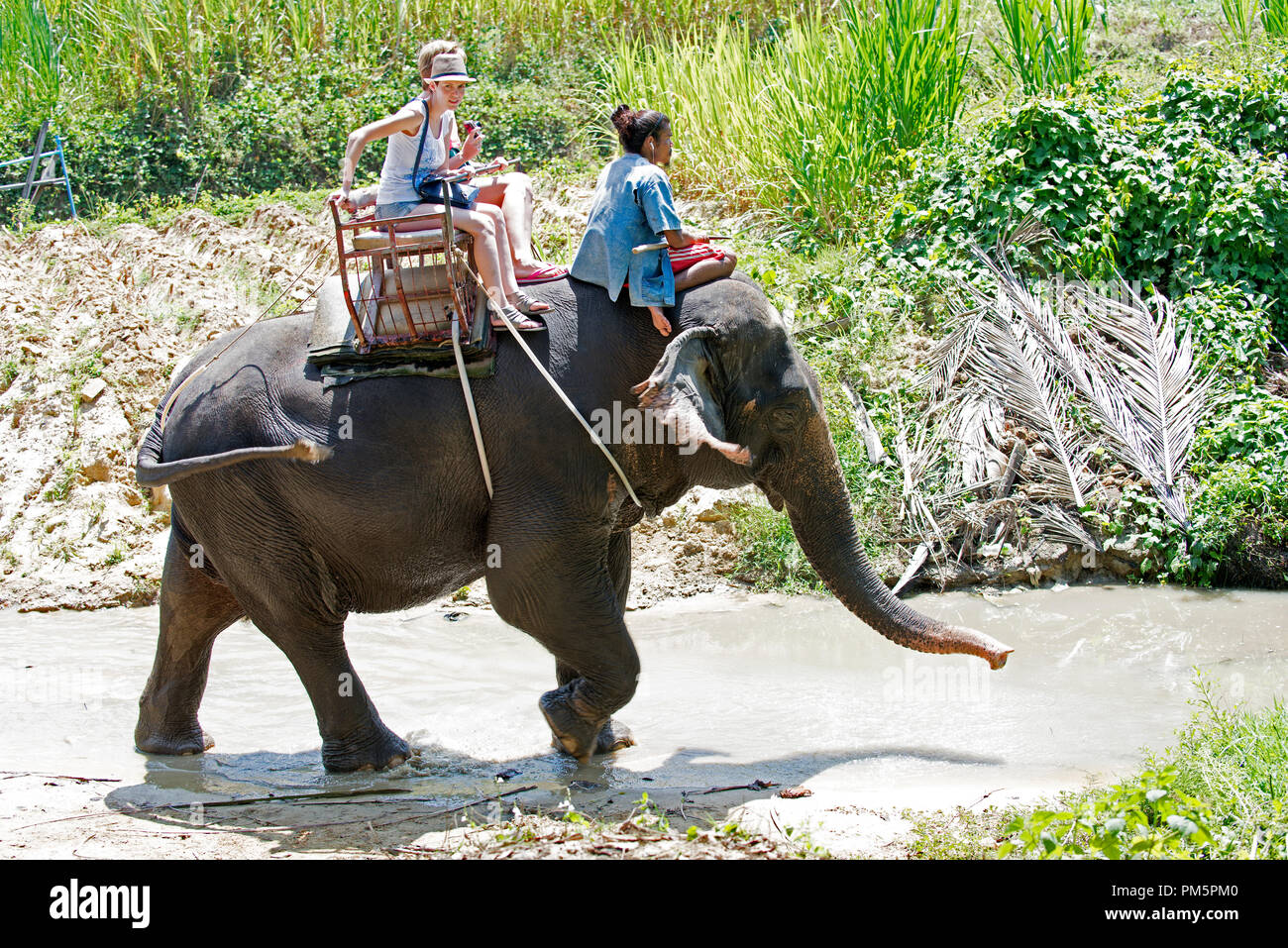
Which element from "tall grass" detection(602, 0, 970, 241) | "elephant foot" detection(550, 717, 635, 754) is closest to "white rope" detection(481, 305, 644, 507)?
"elephant foot" detection(550, 717, 635, 754)

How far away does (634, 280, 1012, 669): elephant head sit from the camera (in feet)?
16.3

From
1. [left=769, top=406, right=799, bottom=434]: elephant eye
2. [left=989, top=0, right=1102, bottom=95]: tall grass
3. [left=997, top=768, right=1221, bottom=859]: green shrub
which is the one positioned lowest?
[left=997, top=768, right=1221, bottom=859]: green shrub

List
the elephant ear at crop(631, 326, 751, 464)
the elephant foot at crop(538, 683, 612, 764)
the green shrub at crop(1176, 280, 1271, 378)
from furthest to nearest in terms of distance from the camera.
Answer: the green shrub at crop(1176, 280, 1271, 378)
the elephant foot at crop(538, 683, 612, 764)
the elephant ear at crop(631, 326, 751, 464)

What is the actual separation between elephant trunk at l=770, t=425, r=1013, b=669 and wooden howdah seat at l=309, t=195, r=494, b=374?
1.37m

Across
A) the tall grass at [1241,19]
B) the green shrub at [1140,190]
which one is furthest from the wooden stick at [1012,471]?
the tall grass at [1241,19]

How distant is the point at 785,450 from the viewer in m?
5.18

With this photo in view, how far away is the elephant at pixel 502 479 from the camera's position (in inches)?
190

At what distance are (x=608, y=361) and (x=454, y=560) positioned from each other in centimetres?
98

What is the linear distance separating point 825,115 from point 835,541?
241 inches

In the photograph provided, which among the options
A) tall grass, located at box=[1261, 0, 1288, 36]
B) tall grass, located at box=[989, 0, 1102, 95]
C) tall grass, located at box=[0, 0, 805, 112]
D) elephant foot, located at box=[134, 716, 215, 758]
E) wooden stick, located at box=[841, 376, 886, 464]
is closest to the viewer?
elephant foot, located at box=[134, 716, 215, 758]

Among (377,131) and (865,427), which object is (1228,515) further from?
(377,131)

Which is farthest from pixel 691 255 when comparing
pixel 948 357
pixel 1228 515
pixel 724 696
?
pixel 1228 515

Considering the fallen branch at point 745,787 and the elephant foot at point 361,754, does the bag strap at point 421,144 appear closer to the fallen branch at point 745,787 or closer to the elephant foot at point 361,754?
the elephant foot at point 361,754

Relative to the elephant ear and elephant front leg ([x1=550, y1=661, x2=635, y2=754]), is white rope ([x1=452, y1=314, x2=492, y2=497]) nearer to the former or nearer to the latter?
the elephant ear
